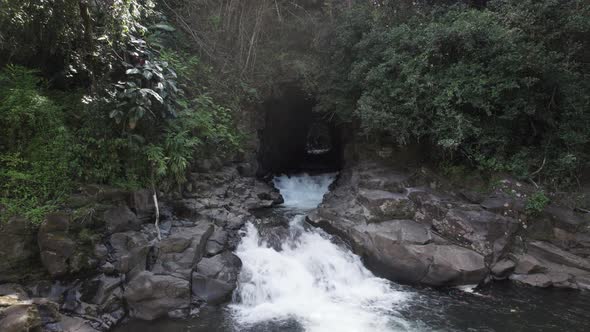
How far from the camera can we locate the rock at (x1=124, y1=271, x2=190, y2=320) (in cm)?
620

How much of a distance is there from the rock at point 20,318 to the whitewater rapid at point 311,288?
9.97 feet

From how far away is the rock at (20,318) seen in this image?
15.7 feet

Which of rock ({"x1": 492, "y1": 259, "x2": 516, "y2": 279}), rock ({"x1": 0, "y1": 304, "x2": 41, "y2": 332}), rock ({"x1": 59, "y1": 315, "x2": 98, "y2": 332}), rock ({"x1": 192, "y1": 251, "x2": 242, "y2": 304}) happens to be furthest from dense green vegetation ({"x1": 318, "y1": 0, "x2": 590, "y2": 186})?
rock ({"x1": 0, "y1": 304, "x2": 41, "y2": 332})

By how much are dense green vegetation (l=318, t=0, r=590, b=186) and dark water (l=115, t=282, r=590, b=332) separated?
2944mm

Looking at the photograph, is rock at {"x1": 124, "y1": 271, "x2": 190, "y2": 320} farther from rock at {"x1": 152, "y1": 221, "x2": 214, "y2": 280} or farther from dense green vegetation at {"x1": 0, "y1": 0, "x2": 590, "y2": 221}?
dense green vegetation at {"x1": 0, "y1": 0, "x2": 590, "y2": 221}

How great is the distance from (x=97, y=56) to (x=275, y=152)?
30.8 ft

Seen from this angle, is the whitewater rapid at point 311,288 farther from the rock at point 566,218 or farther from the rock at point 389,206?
the rock at point 566,218

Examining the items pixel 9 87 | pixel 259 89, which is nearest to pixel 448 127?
pixel 259 89

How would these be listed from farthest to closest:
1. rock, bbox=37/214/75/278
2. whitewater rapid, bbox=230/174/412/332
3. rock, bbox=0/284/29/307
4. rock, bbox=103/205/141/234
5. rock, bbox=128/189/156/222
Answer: rock, bbox=128/189/156/222
rock, bbox=103/205/141/234
whitewater rapid, bbox=230/174/412/332
rock, bbox=37/214/75/278
rock, bbox=0/284/29/307

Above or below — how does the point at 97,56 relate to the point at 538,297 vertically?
above

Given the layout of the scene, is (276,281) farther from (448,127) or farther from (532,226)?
(532,226)

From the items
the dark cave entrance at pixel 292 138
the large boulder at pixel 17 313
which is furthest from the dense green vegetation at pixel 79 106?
the dark cave entrance at pixel 292 138

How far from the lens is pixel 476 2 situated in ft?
36.9

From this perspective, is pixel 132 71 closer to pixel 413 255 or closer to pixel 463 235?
pixel 413 255
